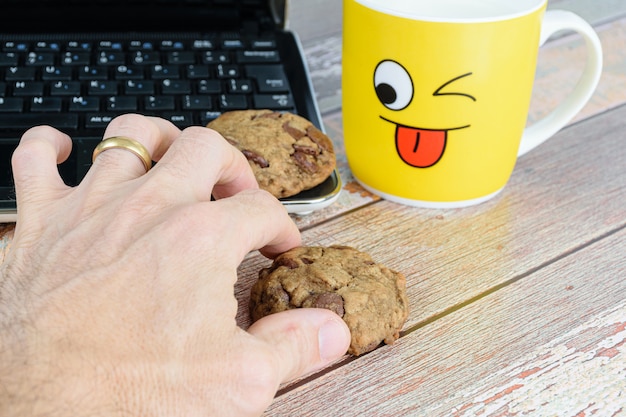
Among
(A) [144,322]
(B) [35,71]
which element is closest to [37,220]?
(A) [144,322]

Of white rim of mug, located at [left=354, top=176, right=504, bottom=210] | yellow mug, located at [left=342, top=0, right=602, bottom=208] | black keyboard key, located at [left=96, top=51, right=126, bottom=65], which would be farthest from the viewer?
black keyboard key, located at [left=96, top=51, right=126, bottom=65]

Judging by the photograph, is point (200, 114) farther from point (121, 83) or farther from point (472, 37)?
point (472, 37)

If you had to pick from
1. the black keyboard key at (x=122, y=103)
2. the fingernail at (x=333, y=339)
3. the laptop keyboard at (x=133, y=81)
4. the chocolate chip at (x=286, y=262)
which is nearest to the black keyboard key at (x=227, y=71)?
the laptop keyboard at (x=133, y=81)

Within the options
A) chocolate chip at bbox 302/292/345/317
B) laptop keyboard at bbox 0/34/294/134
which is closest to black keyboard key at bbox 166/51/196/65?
laptop keyboard at bbox 0/34/294/134

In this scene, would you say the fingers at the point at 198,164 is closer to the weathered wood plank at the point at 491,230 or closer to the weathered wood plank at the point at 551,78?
the weathered wood plank at the point at 491,230

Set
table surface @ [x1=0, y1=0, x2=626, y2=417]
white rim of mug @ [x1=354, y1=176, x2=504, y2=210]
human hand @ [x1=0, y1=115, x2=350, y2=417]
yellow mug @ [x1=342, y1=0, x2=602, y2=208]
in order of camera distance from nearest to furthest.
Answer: human hand @ [x1=0, y1=115, x2=350, y2=417]
table surface @ [x1=0, y1=0, x2=626, y2=417]
yellow mug @ [x1=342, y1=0, x2=602, y2=208]
white rim of mug @ [x1=354, y1=176, x2=504, y2=210]

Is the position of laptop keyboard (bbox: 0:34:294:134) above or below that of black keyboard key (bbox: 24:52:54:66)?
Answer: below

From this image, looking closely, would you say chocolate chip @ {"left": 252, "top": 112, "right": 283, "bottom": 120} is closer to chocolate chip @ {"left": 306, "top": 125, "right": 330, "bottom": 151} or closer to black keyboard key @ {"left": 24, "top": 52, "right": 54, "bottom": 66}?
chocolate chip @ {"left": 306, "top": 125, "right": 330, "bottom": 151}
